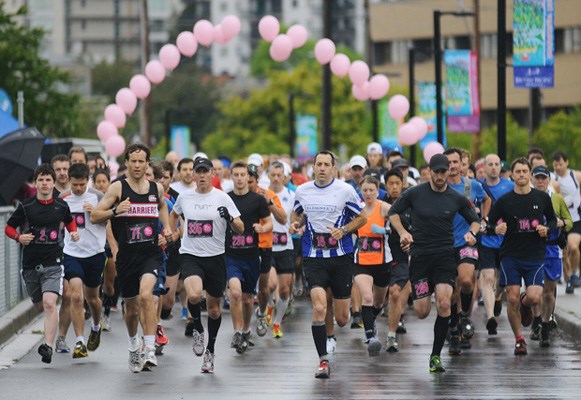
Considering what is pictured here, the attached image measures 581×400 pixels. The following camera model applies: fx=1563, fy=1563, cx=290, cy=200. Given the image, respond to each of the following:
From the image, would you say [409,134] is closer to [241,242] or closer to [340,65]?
[340,65]

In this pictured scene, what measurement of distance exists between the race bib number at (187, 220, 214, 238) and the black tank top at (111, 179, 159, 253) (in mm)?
462

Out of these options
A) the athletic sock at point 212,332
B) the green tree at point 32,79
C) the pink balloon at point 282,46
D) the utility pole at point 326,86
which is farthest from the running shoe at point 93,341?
the utility pole at point 326,86

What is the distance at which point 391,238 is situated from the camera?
1738 centimetres

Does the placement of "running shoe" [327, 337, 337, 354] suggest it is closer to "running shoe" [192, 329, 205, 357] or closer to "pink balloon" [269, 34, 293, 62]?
"running shoe" [192, 329, 205, 357]

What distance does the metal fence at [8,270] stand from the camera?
18984mm

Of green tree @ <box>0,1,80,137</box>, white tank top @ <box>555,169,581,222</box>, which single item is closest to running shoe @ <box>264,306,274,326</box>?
white tank top @ <box>555,169,581,222</box>

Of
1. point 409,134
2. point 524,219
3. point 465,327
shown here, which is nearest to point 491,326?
point 465,327

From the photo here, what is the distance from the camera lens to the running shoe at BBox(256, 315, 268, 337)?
58.5 feet

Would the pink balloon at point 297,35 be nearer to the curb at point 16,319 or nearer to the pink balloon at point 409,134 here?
the pink balloon at point 409,134

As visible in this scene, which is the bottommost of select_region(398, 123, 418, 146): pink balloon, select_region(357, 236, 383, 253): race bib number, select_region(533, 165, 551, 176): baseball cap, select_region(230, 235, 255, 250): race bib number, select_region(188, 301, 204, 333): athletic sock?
select_region(188, 301, 204, 333): athletic sock

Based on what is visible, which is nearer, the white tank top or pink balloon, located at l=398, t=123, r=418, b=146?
the white tank top

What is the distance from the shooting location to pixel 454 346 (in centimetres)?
1594

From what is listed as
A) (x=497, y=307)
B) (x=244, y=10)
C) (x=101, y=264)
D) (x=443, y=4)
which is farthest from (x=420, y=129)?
(x=244, y=10)

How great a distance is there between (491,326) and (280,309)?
249 centimetres
